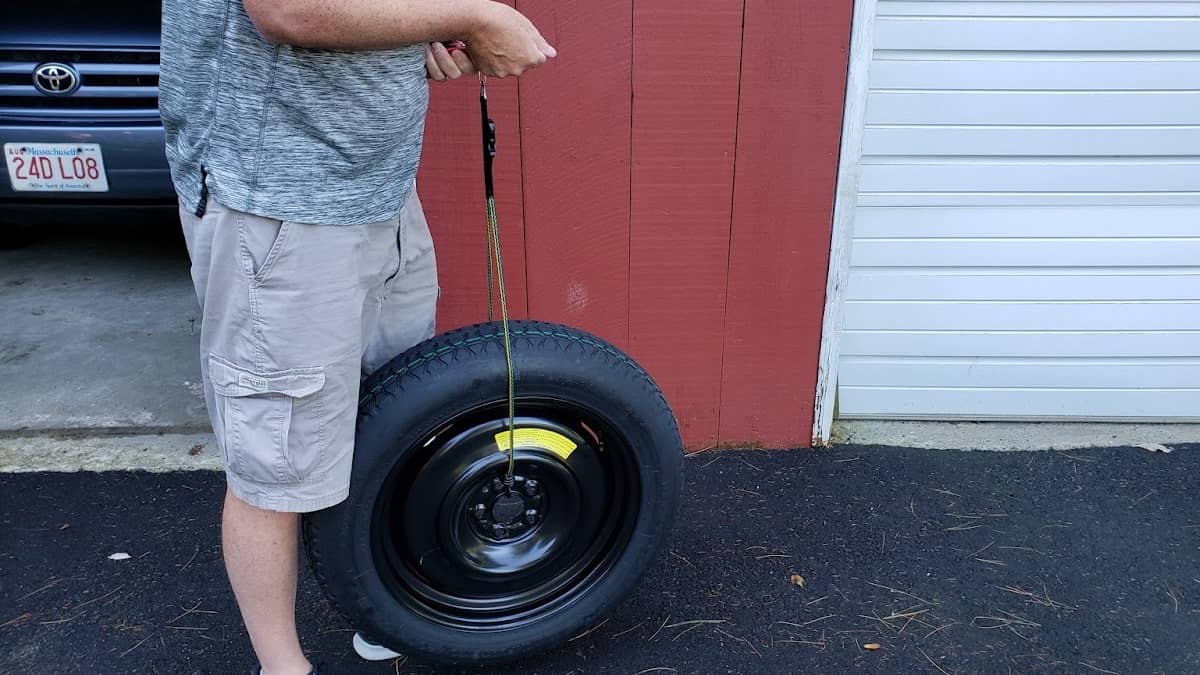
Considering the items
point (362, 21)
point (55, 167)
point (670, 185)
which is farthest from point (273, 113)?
point (55, 167)

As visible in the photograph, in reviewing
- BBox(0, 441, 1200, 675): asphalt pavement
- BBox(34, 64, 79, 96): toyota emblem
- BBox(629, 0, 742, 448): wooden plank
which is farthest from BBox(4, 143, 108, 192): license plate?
BBox(629, 0, 742, 448): wooden plank

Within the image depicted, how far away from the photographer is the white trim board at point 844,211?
2.72 m

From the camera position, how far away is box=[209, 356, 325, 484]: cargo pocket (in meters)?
1.69

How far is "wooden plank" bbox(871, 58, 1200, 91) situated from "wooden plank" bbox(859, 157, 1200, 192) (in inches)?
9.5

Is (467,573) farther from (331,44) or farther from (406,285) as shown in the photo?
(331,44)

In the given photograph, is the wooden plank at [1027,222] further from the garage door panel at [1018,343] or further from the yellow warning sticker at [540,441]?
the yellow warning sticker at [540,441]

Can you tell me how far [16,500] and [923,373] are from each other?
302 centimetres

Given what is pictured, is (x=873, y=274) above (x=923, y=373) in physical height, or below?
above

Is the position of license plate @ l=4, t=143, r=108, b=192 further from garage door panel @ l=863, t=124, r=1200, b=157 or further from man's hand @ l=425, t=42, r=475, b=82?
garage door panel @ l=863, t=124, r=1200, b=157

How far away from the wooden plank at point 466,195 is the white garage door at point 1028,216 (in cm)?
115

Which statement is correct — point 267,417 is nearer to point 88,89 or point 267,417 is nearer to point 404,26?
point 404,26

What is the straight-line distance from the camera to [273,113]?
62.7 inches

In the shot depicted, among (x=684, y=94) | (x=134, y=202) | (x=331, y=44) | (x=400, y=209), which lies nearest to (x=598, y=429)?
(x=400, y=209)

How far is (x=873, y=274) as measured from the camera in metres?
3.20
